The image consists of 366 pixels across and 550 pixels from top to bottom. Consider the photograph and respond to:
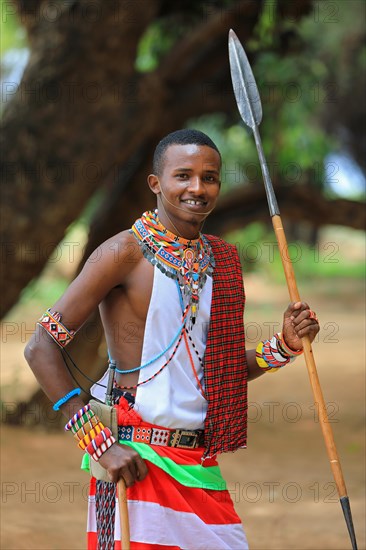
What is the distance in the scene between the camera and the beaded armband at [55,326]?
267 centimetres

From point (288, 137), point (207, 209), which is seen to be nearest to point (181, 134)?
point (207, 209)

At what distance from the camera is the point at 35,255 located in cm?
669

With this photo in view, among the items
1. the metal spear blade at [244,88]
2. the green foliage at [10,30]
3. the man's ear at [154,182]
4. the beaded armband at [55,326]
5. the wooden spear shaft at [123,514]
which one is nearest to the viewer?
the wooden spear shaft at [123,514]

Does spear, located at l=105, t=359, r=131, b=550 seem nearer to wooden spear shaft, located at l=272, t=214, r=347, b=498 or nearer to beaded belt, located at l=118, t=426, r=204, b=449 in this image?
beaded belt, located at l=118, t=426, r=204, b=449

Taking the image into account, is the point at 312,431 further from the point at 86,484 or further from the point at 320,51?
the point at 320,51

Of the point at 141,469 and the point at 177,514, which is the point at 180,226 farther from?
the point at 177,514

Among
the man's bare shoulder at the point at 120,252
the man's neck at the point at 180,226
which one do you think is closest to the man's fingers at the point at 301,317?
the man's neck at the point at 180,226

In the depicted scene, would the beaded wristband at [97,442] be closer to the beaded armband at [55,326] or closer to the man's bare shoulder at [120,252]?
the beaded armband at [55,326]

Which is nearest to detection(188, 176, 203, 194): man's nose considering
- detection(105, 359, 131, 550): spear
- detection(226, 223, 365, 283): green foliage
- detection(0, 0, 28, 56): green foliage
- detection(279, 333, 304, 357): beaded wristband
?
detection(279, 333, 304, 357): beaded wristband

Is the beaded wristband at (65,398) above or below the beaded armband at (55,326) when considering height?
below

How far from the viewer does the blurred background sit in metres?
6.17

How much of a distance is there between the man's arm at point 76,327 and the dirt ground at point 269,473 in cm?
263

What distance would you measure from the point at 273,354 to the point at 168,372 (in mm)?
444

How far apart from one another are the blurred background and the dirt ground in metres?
0.02
